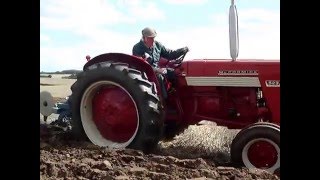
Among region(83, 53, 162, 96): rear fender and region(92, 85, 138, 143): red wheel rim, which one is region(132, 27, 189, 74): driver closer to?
region(83, 53, 162, 96): rear fender

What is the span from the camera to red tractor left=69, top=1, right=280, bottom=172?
5.38 meters

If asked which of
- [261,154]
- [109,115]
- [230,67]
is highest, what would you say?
[230,67]

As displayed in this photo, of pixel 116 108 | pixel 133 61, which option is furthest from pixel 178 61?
pixel 116 108

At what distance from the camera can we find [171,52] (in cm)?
629

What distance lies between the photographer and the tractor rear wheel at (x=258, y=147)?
15.8 ft

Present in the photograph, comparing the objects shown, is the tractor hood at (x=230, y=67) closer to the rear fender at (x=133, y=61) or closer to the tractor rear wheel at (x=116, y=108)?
the rear fender at (x=133, y=61)

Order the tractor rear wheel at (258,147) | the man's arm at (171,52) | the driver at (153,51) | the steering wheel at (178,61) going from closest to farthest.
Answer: the tractor rear wheel at (258,147), the driver at (153,51), the steering wheel at (178,61), the man's arm at (171,52)

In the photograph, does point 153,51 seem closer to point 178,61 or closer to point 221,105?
point 178,61

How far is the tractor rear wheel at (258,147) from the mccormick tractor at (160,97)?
499mm

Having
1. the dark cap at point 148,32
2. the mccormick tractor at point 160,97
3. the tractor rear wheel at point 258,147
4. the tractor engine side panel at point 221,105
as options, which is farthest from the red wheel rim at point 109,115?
the tractor rear wheel at point 258,147

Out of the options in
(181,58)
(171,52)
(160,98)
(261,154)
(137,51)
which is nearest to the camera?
(261,154)

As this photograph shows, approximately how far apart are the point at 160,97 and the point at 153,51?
2.79 ft
